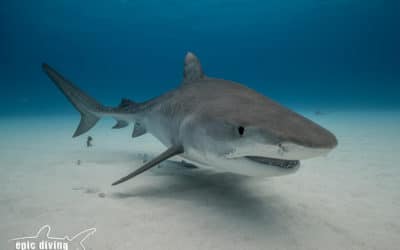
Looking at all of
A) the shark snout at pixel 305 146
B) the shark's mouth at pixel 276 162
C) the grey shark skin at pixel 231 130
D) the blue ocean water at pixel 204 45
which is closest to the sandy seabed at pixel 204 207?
the grey shark skin at pixel 231 130

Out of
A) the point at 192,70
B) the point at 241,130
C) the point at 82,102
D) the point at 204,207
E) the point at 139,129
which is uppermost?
the point at 192,70

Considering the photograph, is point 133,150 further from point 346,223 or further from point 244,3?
point 244,3

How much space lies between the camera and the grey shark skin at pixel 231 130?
1.61m

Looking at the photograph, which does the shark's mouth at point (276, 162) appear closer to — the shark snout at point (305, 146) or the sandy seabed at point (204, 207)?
the shark snout at point (305, 146)

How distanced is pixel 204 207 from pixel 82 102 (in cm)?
385

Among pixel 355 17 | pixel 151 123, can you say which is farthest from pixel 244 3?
pixel 151 123

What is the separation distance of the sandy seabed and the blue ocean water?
46.2 metres

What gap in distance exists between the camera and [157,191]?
3.12 meters

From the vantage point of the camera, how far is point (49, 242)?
75.7 inches

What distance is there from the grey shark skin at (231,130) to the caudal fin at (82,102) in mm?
1482

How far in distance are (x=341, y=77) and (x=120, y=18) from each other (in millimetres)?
78644

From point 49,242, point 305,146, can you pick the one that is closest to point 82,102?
point 49,242

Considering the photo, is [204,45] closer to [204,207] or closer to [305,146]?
[204,207]

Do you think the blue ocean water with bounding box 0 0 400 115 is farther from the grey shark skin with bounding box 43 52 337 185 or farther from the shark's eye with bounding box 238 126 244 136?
the shark's eye with bounding box 238 126 244 136
